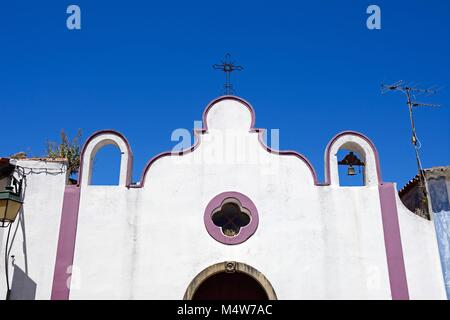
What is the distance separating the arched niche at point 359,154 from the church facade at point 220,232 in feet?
0.12

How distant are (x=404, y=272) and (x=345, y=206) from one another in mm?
1951

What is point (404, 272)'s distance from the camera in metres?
10.8

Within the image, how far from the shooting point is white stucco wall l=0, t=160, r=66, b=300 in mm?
10609

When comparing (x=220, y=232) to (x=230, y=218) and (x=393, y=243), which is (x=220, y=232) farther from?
(x=393, y=243)

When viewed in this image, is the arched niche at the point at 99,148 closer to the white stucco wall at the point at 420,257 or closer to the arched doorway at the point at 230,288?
Answer: the arched doorway at the point at 230,288

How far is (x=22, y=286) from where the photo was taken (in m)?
10.6

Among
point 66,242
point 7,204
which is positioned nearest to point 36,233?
point 66,242

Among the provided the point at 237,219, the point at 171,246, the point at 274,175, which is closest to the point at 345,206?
the point at 274,175

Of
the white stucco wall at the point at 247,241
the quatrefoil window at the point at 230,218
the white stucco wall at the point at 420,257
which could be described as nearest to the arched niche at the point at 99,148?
the white stucco wall at the point at 247,241

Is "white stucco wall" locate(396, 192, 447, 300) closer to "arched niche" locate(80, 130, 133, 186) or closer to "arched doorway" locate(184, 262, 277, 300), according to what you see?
"arched doorway" locate(184, 262, 277, 300)

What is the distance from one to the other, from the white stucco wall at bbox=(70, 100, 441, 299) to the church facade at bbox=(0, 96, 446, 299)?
23 mm

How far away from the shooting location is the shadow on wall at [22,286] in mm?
10492

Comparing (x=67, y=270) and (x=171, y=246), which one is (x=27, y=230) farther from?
(x=171, y=246)

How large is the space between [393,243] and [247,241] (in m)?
3.37
